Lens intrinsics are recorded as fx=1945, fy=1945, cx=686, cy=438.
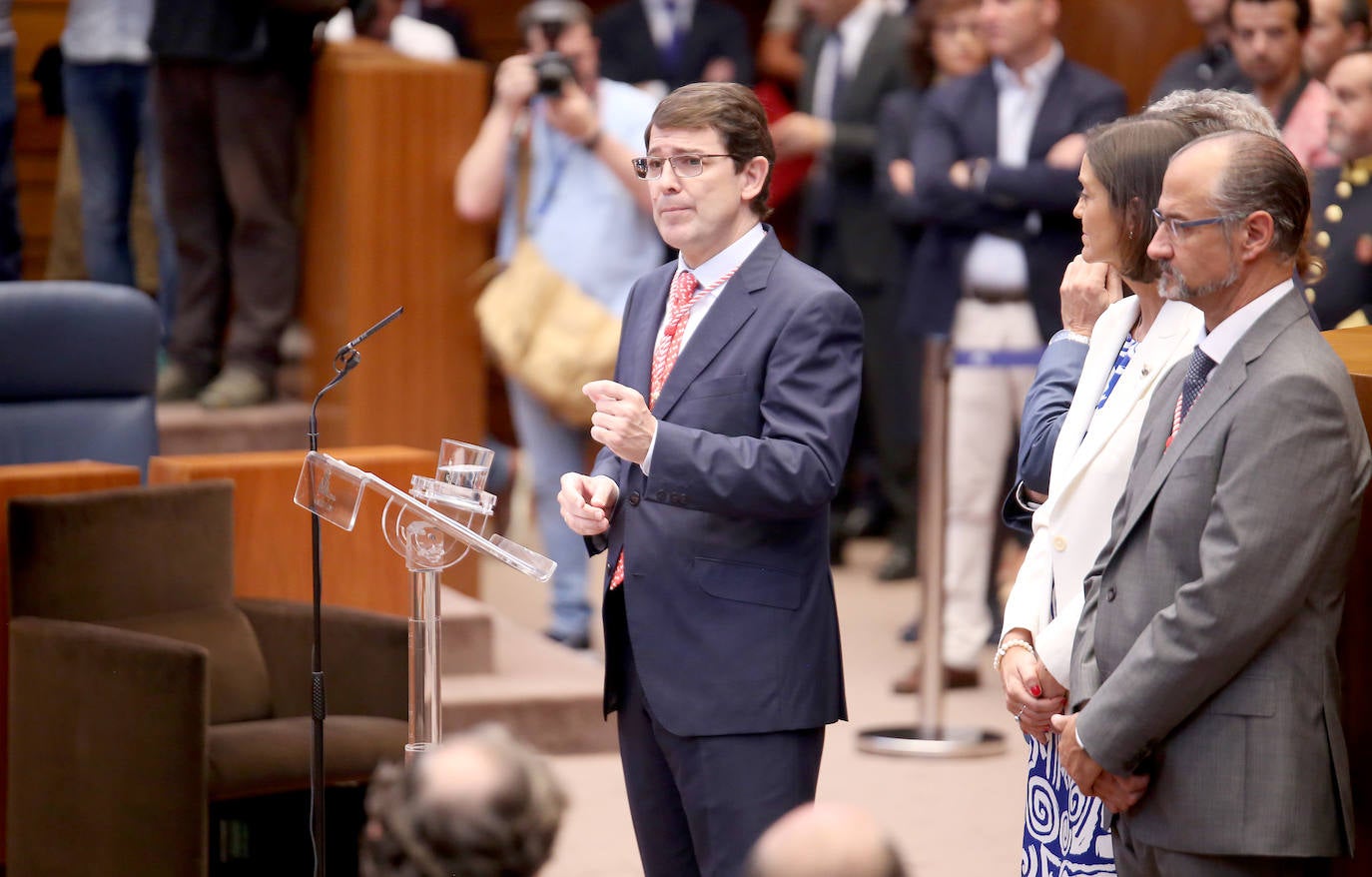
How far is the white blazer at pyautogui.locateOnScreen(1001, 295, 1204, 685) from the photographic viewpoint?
2.40m

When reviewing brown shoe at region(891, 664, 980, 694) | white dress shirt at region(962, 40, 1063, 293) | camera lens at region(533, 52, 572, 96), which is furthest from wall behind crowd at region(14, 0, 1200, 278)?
brown shoe at region(891, 664, 980, 694)

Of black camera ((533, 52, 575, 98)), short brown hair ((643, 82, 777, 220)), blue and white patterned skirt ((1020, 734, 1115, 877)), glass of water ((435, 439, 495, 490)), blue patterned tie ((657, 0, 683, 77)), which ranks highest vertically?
blue patterned tie ((657, 0, 683, 77))

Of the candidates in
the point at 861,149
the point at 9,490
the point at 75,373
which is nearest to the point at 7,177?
the point at 75,373

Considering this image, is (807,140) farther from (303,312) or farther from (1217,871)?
(1217,871)

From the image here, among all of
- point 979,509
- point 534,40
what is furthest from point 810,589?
point 534,40

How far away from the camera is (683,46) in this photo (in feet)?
21.8

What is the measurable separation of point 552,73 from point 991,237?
1259 millimetres

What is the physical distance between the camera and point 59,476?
152 inches

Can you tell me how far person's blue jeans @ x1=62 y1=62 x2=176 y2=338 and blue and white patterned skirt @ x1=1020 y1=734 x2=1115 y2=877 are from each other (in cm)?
399

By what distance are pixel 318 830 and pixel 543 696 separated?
6.26 feet

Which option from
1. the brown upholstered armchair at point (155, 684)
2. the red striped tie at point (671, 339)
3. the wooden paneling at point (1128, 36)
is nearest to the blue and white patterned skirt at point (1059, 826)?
the red striped tie at point (671, 339)

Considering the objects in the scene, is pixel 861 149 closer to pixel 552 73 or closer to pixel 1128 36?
pixel 1128 36

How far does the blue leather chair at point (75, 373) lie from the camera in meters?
4.53

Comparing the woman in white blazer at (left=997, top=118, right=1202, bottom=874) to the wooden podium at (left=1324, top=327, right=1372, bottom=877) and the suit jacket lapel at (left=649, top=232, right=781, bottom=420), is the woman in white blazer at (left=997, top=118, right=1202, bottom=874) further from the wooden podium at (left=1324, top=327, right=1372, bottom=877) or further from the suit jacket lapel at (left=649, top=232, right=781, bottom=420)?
the suit jacket lapel at (left=649, top=232, right=781, bottom=420)
